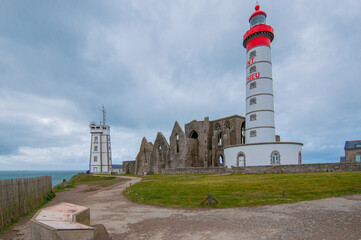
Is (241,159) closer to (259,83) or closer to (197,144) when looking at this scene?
(259,83)

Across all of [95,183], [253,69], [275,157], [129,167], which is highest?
[253,69]

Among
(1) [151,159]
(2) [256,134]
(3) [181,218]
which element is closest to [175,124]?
(1) [151,159]

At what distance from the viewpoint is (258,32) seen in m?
30.1

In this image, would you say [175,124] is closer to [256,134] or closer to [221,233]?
[256,134]

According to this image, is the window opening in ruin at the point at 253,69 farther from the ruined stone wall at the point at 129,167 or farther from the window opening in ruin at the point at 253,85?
the ruined stone wall at the point at 129,167

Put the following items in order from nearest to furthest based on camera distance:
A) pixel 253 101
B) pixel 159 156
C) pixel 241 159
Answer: pixel 241 159 → pixel 253 101 → pixel 159 156

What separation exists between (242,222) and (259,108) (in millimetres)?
23305

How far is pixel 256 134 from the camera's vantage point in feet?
93.8

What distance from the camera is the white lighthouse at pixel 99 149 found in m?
58.0

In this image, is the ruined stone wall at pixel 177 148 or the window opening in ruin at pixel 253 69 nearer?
the window opening in ruin at pixel 253 69

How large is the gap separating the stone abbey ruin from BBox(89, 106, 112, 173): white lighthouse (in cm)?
1794

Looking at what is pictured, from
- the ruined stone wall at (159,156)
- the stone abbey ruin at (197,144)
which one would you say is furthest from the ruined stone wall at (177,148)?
the ruined stone wall at (159,156)

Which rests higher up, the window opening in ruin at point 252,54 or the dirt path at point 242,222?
the window opening in ruin at point 252,54

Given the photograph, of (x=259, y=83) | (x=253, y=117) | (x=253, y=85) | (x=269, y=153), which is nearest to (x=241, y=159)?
(x=269, y=153)
